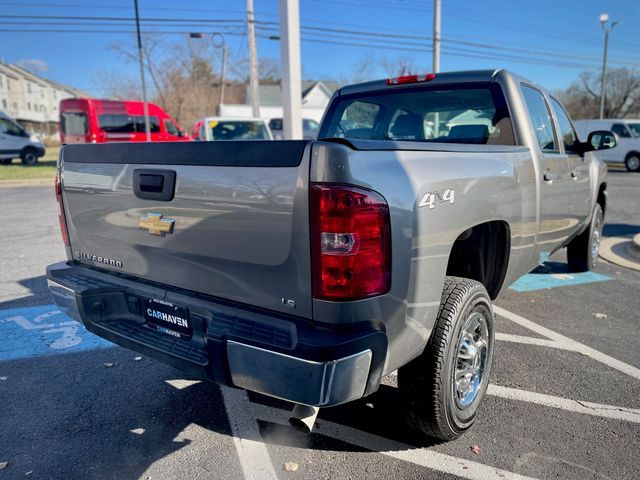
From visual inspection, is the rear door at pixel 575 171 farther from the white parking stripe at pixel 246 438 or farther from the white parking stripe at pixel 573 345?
the white parking stripe at pixel 246 438

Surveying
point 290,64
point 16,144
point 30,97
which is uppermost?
point 30,97

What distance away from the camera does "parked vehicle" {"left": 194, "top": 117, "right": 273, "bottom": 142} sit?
14352mm

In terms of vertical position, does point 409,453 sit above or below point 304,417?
below

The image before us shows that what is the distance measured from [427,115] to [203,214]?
240 centimetres

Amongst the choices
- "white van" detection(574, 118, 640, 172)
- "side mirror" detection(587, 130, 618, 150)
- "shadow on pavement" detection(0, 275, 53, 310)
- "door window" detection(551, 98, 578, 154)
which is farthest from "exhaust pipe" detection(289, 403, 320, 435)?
"white van" detection(574, 118, 640, 172)

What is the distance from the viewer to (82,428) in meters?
2.76

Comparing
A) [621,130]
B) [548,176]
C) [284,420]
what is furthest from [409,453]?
[621,130]

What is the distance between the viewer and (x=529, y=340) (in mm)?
3979

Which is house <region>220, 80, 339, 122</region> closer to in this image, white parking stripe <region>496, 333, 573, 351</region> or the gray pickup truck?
white parking stripe <region>496, 333, 573, 351</region>

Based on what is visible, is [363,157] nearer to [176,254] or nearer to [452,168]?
[452,168]

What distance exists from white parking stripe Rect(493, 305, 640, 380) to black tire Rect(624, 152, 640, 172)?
2045 centimetres

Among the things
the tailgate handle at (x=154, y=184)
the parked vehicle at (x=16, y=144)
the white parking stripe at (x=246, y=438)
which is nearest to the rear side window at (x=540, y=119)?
the tailgate handle at (x=154, y=184)

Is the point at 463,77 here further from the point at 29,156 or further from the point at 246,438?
the point at 29,156

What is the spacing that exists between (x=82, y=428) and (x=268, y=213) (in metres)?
1.81
